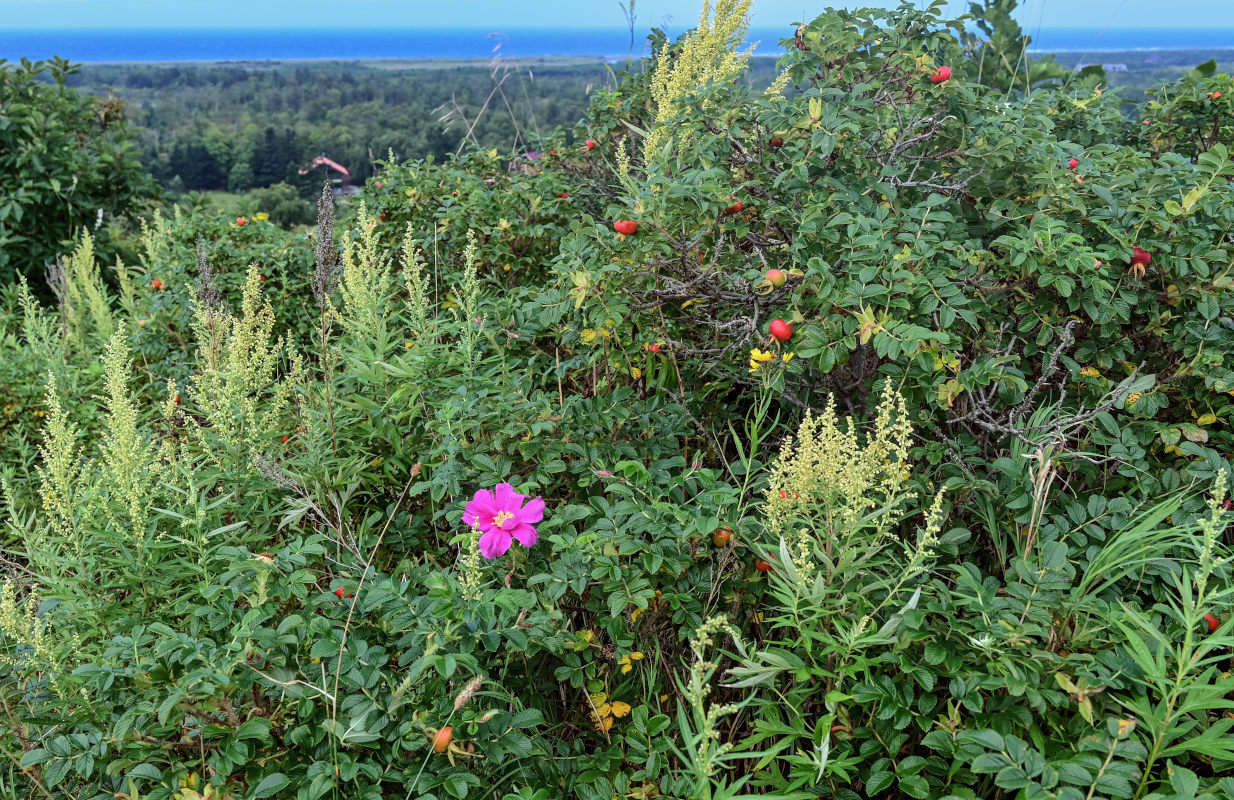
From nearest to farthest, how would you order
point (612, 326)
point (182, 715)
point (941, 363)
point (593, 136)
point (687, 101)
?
1. point (182, 715)
2. point (941, 363)
3. point (612, 326)
4. point (687, 101)
5. point (593, 136)

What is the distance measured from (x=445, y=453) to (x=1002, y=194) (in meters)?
1.82

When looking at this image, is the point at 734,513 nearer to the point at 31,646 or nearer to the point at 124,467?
the point at 124,467

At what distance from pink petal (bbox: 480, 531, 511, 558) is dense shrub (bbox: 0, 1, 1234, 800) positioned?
0.01 metres

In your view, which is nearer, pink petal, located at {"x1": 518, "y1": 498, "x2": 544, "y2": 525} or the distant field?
pink petal, located at {"x1": 518, "y1": 498, "x2": 544, "y2": 525}

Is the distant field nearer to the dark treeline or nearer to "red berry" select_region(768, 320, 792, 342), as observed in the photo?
"red berry" select_region(768, 320, 792, 342)

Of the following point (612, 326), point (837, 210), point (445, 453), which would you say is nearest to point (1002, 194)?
point (837, 210)

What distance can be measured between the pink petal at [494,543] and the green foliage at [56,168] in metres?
4.64

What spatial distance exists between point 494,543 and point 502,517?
0.07 m

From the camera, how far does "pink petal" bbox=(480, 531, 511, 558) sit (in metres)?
1.78

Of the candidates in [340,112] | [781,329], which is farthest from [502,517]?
[340,112]

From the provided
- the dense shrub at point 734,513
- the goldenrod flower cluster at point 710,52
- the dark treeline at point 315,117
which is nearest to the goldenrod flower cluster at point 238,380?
the dense shrub at point 734,513

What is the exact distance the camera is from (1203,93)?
3.12m

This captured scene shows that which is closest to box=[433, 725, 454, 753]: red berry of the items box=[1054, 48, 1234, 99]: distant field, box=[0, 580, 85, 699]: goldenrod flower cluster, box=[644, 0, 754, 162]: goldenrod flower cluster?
box=[0, 580, 85, 699]: goldenrod flower cluster

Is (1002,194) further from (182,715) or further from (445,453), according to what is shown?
(182,715)
